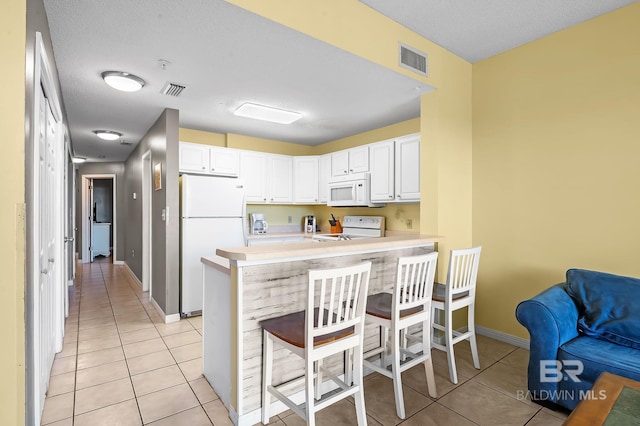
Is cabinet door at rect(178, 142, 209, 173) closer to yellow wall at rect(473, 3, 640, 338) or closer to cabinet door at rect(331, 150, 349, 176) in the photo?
cabinet door at rect(331, 150, 349, 176)

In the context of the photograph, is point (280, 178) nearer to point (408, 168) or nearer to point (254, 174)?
point (254, 174)

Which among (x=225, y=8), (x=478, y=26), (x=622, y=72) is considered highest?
(x=478, y=26)

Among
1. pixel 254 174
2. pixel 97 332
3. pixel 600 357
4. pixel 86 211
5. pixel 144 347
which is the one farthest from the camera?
pixel 86 211

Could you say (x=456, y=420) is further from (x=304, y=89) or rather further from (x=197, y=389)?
(x=304, y=89)

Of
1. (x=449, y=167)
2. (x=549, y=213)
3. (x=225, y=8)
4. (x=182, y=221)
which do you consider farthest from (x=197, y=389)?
(x=549, y=213)

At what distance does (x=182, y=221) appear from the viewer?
389 cm

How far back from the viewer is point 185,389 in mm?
2338

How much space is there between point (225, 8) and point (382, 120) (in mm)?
2762

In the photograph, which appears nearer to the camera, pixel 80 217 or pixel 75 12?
pixel 75 12

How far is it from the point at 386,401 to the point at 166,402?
1496 millimetres

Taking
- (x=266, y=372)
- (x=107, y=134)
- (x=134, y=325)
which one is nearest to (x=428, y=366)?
(x=266, y=372)

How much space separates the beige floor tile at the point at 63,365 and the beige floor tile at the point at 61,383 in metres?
0.07

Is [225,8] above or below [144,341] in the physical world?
above

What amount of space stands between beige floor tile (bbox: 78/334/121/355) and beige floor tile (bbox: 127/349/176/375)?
47 cm
